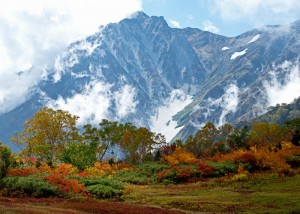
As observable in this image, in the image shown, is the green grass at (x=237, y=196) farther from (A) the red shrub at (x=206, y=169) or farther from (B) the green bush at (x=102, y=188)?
(A) the red shrub at (x=206, y=169)

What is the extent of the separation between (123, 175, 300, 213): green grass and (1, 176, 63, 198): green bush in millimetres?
9180

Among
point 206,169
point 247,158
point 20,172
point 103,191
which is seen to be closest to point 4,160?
point 20,172

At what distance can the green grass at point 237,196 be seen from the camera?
114 feet

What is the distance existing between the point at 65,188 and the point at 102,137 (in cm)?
5913

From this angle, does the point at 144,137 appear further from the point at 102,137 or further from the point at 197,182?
the point at 197,182

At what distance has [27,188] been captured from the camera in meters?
40.9

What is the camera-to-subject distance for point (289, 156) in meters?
63.2

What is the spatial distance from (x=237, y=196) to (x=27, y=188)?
75.7ft

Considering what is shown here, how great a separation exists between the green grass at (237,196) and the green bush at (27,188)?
918 centimetres

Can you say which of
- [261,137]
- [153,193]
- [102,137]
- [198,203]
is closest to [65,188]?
[153,193]

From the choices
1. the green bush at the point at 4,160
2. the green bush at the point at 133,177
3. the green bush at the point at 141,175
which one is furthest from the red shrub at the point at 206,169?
the green bush at the point at 4,160

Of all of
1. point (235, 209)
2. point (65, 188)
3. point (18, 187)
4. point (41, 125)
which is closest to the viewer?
point (235, 209)

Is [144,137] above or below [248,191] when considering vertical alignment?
above

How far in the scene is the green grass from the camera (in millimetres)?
34875
